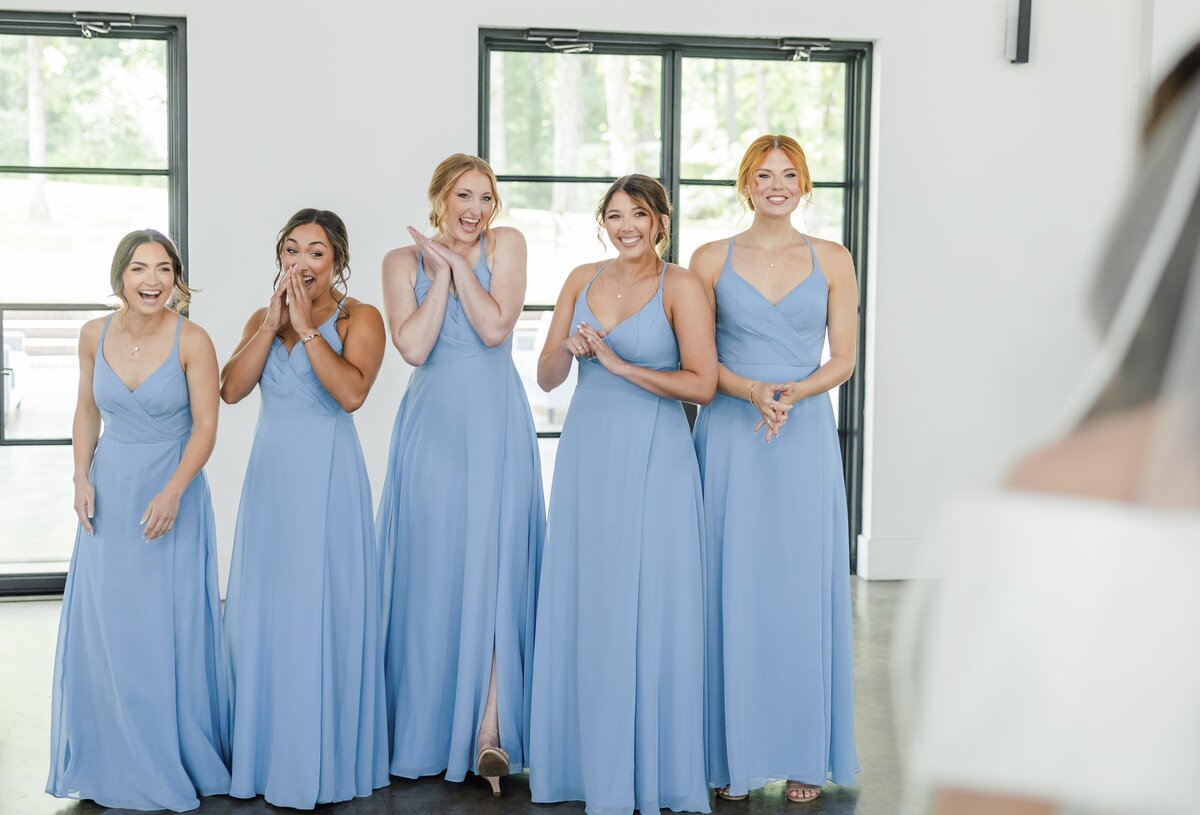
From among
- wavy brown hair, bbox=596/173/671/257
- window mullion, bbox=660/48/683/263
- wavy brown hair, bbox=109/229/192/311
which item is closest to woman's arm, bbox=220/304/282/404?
wavy brown hair, bbox=109/229/192/311

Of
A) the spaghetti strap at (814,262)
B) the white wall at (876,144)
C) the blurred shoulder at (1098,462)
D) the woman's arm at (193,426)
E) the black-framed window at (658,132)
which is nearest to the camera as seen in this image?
the blurred shoulder at (1098,462)

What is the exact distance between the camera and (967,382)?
1301mm

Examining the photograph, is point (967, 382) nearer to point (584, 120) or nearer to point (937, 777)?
point (937, 777)

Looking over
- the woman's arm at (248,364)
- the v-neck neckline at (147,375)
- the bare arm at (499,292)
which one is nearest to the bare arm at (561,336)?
the bare arm at (499,292)

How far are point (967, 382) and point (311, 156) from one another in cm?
572

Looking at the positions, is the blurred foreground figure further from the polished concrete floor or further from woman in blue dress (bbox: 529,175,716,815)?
the polished concrete floor

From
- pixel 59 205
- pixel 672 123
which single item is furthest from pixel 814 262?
pixel 59 205

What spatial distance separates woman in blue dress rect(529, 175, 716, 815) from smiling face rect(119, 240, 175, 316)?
1219mm

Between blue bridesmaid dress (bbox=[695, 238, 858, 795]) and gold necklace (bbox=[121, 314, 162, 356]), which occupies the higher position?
gold necklace (bbox=[121, 314, 162, 356])

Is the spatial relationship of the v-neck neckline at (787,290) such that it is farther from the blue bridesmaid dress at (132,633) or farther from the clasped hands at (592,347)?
the blue bridesmaid dress at (132,633)

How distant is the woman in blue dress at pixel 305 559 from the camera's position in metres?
3.81

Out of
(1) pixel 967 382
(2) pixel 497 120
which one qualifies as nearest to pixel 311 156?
(2) pixel 497 120

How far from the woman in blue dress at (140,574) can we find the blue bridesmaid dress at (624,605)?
105 centimetres

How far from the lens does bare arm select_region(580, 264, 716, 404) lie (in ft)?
12.5
